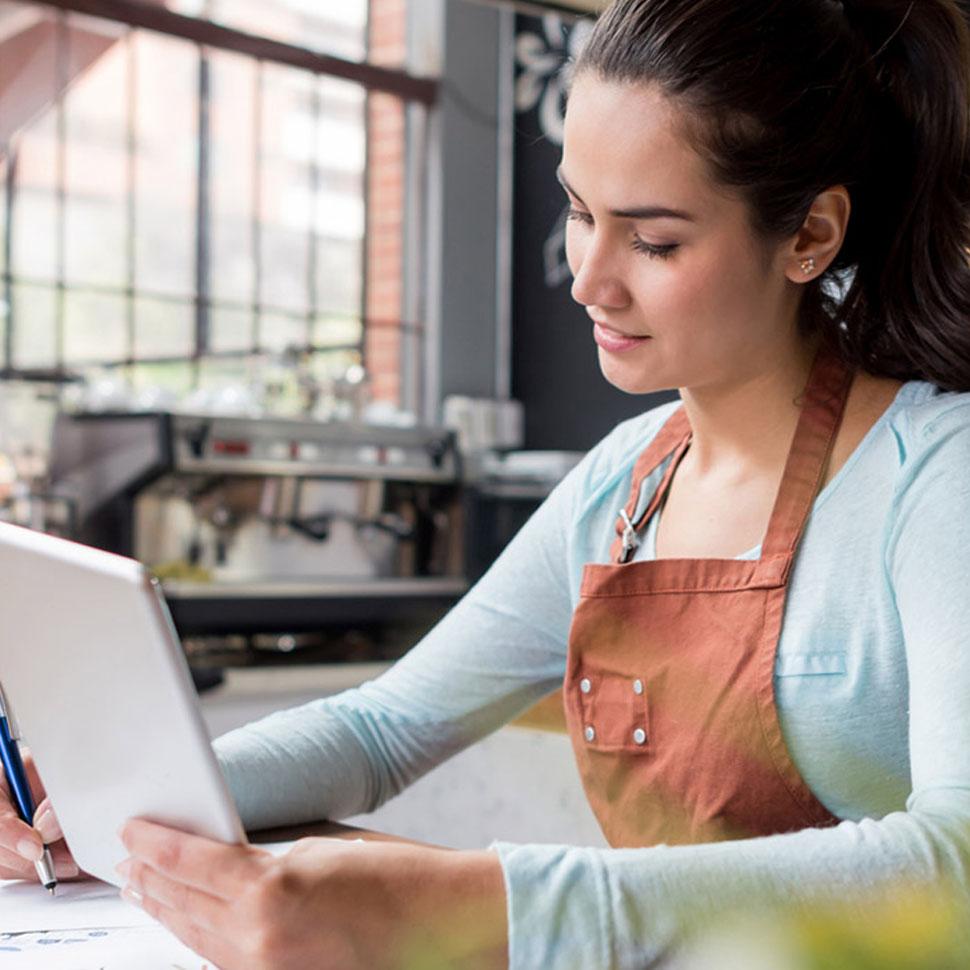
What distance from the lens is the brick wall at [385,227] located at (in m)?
5.88

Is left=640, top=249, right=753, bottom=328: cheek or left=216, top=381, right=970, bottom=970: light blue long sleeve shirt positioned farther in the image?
left=640, top=249, right=753, bottom=328: cheek

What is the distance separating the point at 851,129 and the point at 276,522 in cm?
339

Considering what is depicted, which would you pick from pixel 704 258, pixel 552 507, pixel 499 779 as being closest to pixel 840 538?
pixel 704 258

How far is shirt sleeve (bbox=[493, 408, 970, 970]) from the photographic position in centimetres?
71

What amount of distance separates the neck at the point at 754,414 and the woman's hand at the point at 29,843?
0.58 m

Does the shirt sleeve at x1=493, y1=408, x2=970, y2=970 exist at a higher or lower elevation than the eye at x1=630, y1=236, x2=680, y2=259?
lower

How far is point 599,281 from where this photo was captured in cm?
104

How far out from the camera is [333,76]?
565 centimetres

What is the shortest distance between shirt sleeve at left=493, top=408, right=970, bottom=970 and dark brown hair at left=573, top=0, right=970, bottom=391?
33 centimetres

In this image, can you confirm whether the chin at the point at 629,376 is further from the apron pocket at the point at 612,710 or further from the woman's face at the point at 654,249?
the apron pocket at the point at 612,710

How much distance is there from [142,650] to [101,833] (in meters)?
0.23

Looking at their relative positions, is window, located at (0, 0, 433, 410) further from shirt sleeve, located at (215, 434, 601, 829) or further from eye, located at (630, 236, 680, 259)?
eye, located at (630, 236, 680, 259)

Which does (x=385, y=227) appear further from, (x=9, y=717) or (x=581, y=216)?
(x=9, y=717)

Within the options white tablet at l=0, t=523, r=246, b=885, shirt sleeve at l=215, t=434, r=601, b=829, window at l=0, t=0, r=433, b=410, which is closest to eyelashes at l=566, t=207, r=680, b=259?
shirt sleeve at l=215, t=434, r=601, b=829
